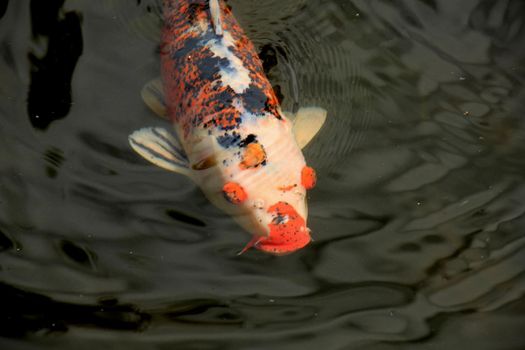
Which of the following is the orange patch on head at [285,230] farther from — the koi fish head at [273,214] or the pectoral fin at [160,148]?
the pectoral fin at [160,148]

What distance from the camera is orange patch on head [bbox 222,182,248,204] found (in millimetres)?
3443

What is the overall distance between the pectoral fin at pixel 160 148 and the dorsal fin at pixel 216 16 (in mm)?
673

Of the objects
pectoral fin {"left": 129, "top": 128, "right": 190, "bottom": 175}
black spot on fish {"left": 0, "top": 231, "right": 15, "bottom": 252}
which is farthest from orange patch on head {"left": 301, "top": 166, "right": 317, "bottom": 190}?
black spot on fish {"left": 0, "top": 231, "right": 15, "bottom": 252}

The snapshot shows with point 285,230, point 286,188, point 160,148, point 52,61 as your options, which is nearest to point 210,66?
point 160,148

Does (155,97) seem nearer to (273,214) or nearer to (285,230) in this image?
(273,214)

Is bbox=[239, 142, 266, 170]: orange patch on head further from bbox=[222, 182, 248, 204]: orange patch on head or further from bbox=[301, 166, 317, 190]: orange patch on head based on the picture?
bbox=[301, 166, 317, 190]: orange patch on head

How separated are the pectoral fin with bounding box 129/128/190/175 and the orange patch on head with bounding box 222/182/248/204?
0.37 metres

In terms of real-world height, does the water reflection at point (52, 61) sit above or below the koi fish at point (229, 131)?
above

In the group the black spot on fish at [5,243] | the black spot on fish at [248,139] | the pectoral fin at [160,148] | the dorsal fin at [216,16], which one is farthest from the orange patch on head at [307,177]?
the black spot on fish at [5,243]

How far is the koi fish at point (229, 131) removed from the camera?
345 centimetres

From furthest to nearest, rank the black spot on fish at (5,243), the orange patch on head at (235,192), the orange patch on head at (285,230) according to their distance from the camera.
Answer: the black spot on fish at (5,243), the orange patch on head at (235,192), the orange patch on head at (285,230)

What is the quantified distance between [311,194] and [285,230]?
0.67 meters

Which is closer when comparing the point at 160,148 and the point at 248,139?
the point at 248,139

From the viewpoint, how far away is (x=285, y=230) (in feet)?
11.0
